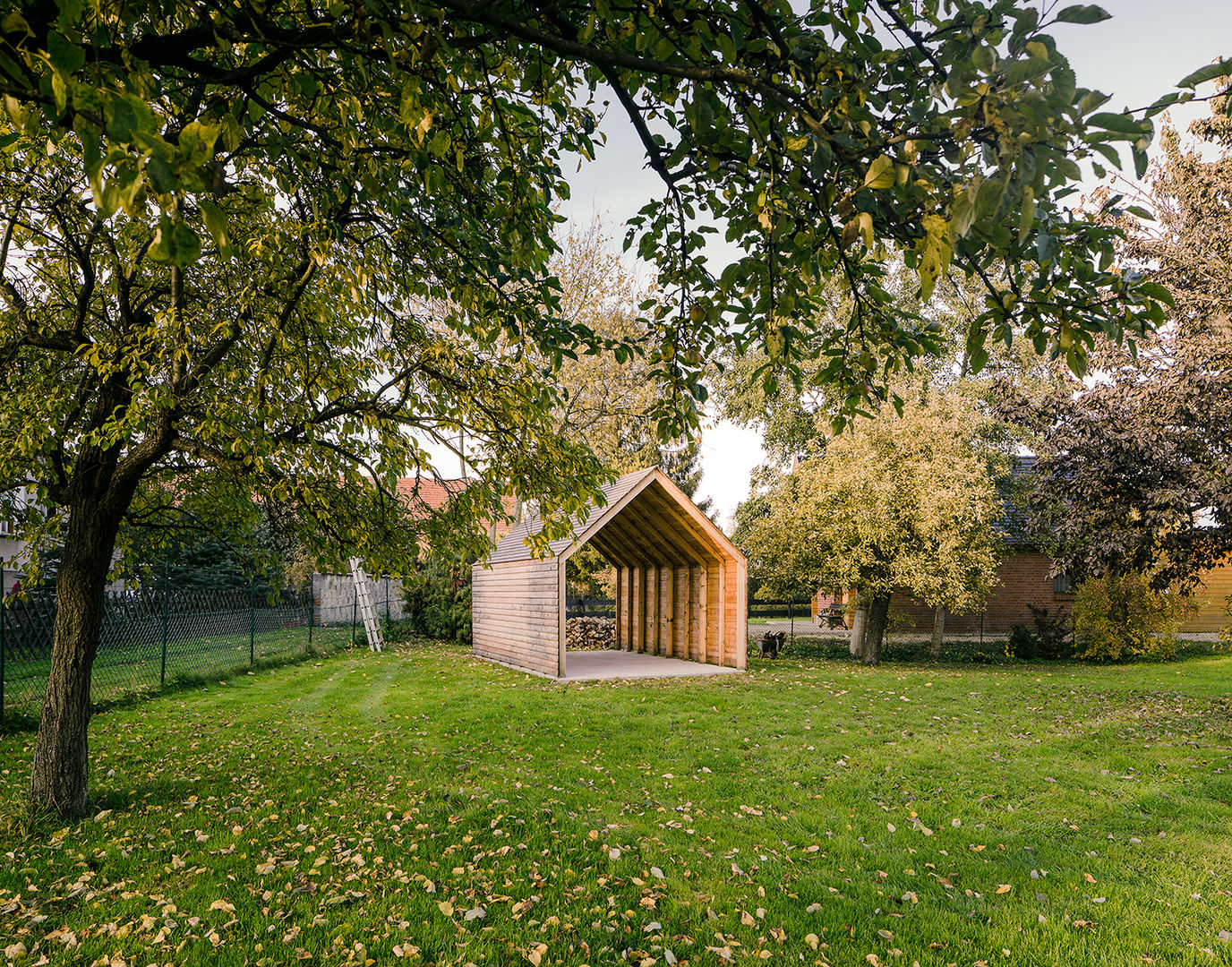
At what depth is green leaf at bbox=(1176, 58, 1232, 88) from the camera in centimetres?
198

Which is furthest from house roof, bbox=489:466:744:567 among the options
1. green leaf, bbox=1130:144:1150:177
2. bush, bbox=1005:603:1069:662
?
green leaf, bbox=1130:144:1150:177

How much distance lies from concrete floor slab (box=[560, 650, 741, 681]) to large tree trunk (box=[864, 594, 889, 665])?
4704mm

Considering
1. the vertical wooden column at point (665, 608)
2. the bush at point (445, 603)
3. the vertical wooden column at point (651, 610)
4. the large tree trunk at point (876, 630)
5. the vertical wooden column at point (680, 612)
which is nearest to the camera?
the vertical wooden column at point (680, 612)

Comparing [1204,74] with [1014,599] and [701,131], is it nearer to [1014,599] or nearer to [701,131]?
[701,131]

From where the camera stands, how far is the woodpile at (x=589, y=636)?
902 inches

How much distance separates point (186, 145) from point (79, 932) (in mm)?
4496

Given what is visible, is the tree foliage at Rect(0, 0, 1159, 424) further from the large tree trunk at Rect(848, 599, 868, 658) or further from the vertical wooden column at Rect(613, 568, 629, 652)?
the large tree trunk at Rect(848, 599, 868, 658)

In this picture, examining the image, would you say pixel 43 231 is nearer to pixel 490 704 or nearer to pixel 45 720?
pixel 45 720

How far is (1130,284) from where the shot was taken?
272 centimetres

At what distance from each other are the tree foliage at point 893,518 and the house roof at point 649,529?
2364 millimetres

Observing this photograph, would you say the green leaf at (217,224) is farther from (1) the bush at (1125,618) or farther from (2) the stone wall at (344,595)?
(2) the stone wall at (344,595)

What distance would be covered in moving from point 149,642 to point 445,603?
1110 cm

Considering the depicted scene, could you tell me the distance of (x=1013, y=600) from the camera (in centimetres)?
2633

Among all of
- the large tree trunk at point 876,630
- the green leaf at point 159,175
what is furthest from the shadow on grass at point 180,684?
the large tree trunk at point 876,630
